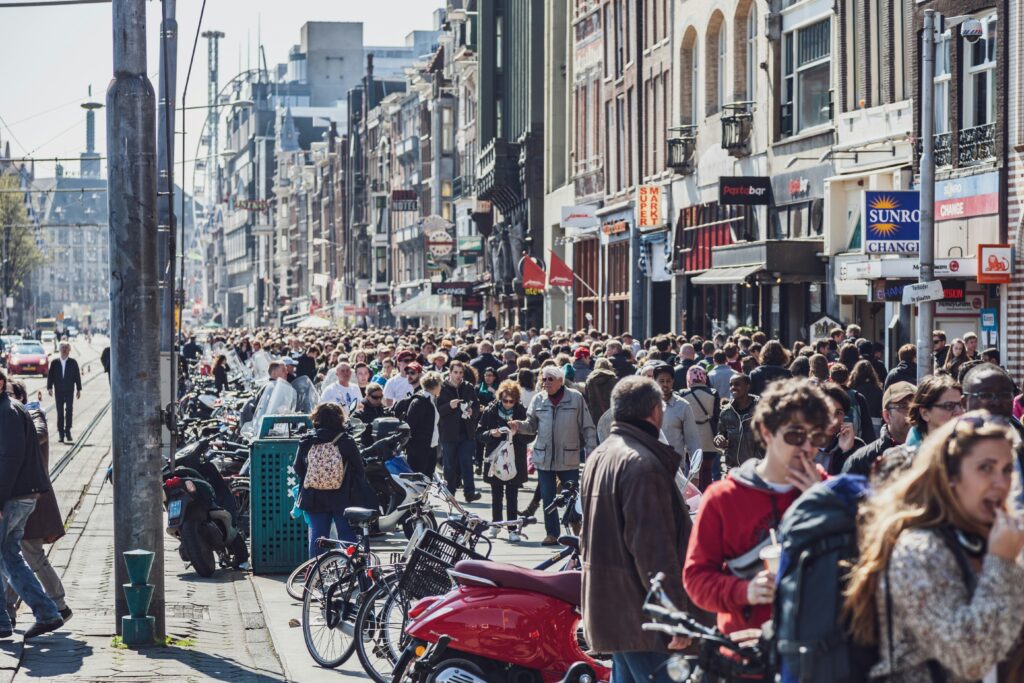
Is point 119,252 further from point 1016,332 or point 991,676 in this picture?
point 1016,332

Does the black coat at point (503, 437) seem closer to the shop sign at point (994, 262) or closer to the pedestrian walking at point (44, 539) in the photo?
the pedestrian walking at point (44, 539)

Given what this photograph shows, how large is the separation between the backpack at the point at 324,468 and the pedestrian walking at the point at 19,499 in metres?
2.00

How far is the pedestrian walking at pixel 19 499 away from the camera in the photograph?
10.8 metres

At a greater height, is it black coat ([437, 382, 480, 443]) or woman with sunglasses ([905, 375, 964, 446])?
woman with sunglasses ([905, 375, 964, 446])

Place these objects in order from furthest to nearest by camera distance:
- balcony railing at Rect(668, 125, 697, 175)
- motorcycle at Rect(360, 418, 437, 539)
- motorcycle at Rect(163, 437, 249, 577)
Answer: balcony railing at Rect(668, 125, 697, 175), motorcycle at Rect(360, 418, 437, 539), motorcycle at Rect(163, 437, 249, 577)

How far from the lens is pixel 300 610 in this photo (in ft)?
40.7

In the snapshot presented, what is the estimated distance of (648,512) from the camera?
6375mm

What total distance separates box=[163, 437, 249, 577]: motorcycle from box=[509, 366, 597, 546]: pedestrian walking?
2.76 m

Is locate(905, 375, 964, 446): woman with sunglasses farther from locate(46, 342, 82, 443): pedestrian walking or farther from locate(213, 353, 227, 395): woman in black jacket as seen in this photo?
locate(213, 353, 227, 395): woman in black jacket

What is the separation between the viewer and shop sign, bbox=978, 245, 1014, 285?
24.2 metres

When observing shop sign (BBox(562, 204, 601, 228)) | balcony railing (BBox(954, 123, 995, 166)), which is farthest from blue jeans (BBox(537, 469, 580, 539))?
shop sign (BBox(562, 204, 601, 228))

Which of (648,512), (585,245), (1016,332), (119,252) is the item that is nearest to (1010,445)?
(648,512)

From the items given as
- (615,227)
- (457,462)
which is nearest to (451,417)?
(457,462)

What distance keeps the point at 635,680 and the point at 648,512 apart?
695 millimetres
